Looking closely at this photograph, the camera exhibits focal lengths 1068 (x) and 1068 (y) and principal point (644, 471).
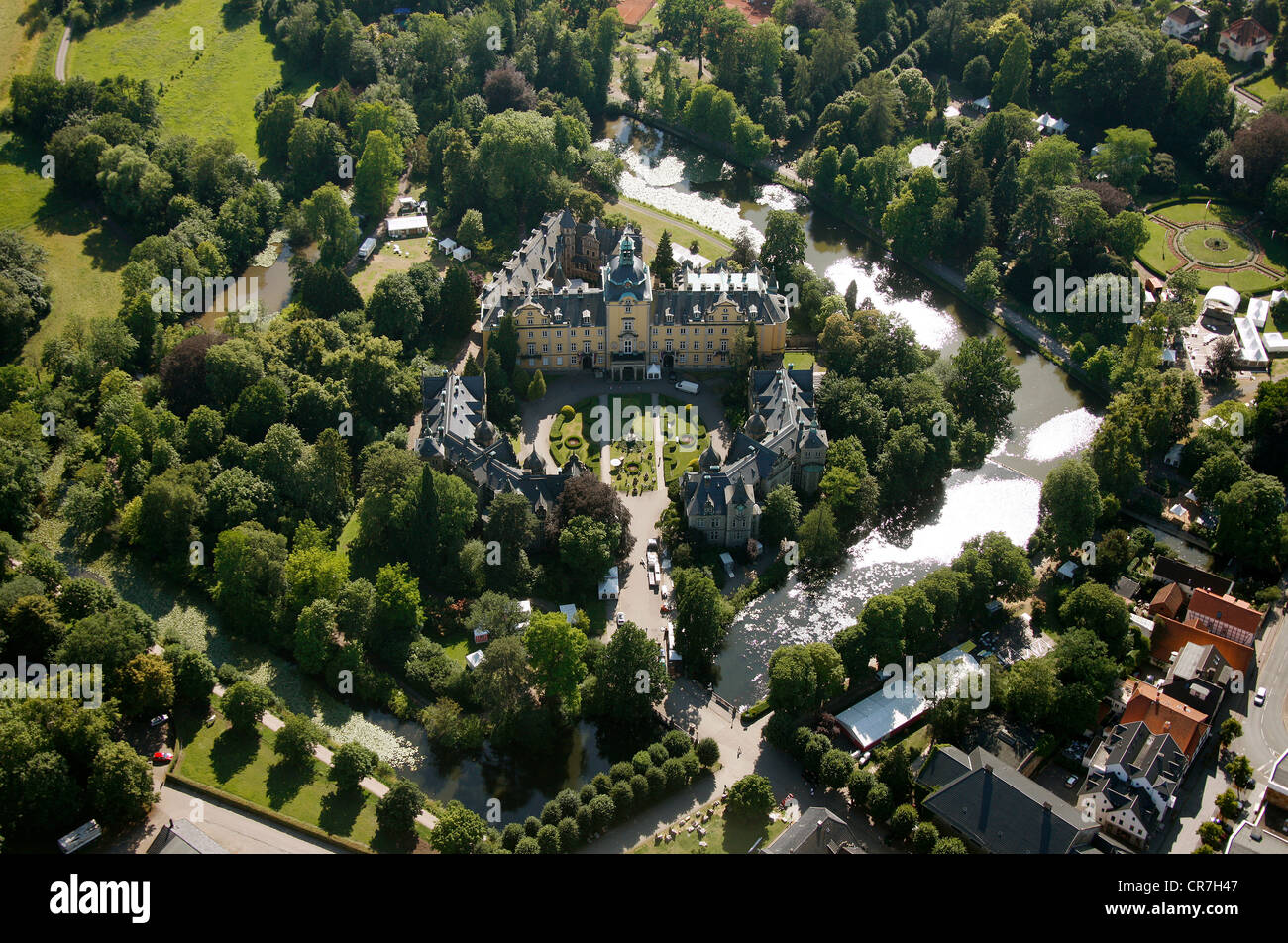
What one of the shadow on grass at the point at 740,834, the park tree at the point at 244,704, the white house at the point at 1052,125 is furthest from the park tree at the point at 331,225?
the white house at the point at 1052,125

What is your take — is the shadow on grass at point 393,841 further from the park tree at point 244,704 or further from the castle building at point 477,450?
the castle building at point 477,450

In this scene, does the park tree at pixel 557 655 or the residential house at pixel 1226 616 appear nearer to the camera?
the park tree at pixel 557 655

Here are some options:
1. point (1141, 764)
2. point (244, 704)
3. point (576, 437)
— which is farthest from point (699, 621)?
point (244, 704)

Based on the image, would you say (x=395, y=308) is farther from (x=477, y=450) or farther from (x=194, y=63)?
(x=194, y=63)

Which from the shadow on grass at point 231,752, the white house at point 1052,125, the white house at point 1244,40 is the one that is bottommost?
the shadow on grass at point 231,752

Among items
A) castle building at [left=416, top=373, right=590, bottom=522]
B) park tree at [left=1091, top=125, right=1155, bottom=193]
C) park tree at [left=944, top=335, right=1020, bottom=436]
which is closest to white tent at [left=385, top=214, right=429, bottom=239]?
castle building at [left=416, top=373, right=590, bottom=522]

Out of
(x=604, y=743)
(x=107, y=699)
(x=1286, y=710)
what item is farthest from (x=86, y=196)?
(x=1286, y=710)
